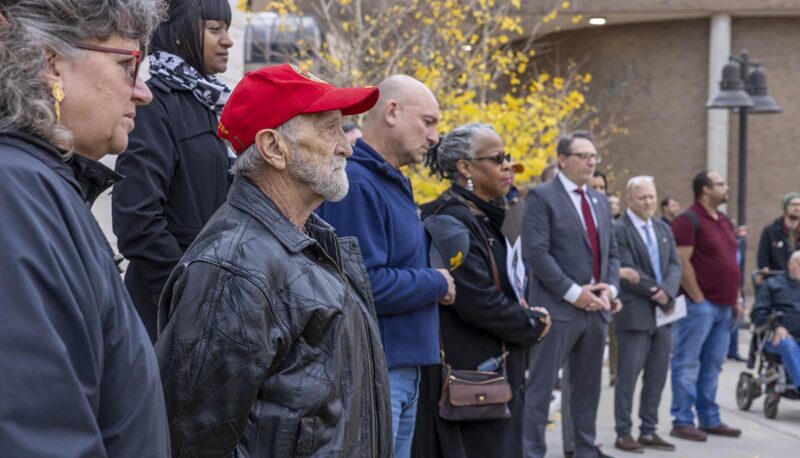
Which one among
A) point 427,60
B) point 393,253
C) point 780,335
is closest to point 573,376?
point 780,335

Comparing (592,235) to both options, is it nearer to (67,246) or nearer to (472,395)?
(472,395)

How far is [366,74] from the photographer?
1775 cm

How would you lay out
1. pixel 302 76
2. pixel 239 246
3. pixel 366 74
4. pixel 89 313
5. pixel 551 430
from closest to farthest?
1. pixel 89 313
2. pixel 239 246
3. pixel 302 76
4. pixel 551 430
5. pixel 366 74

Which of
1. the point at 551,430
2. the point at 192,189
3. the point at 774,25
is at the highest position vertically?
the point at 774,25

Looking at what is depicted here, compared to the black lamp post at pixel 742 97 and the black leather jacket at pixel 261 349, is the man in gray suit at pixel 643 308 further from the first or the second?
the black lamp post at pixel 742 97

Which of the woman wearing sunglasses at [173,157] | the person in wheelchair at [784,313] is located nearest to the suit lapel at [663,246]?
the person in wheelchair at [784,313]

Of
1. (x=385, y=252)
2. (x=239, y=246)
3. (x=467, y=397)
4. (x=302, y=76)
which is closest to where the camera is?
(x=239, y=246)

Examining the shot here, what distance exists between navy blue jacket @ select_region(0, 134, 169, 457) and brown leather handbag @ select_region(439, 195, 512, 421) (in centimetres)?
320

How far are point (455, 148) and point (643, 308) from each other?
366 cm

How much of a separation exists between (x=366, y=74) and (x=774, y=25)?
17.2m

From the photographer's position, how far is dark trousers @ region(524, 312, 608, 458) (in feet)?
25.2

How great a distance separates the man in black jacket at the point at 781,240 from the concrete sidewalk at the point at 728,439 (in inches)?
83.3

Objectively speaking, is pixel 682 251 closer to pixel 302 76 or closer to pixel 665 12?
pixel 302 76

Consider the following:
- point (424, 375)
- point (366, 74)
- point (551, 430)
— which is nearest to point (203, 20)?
point (424, 375)
